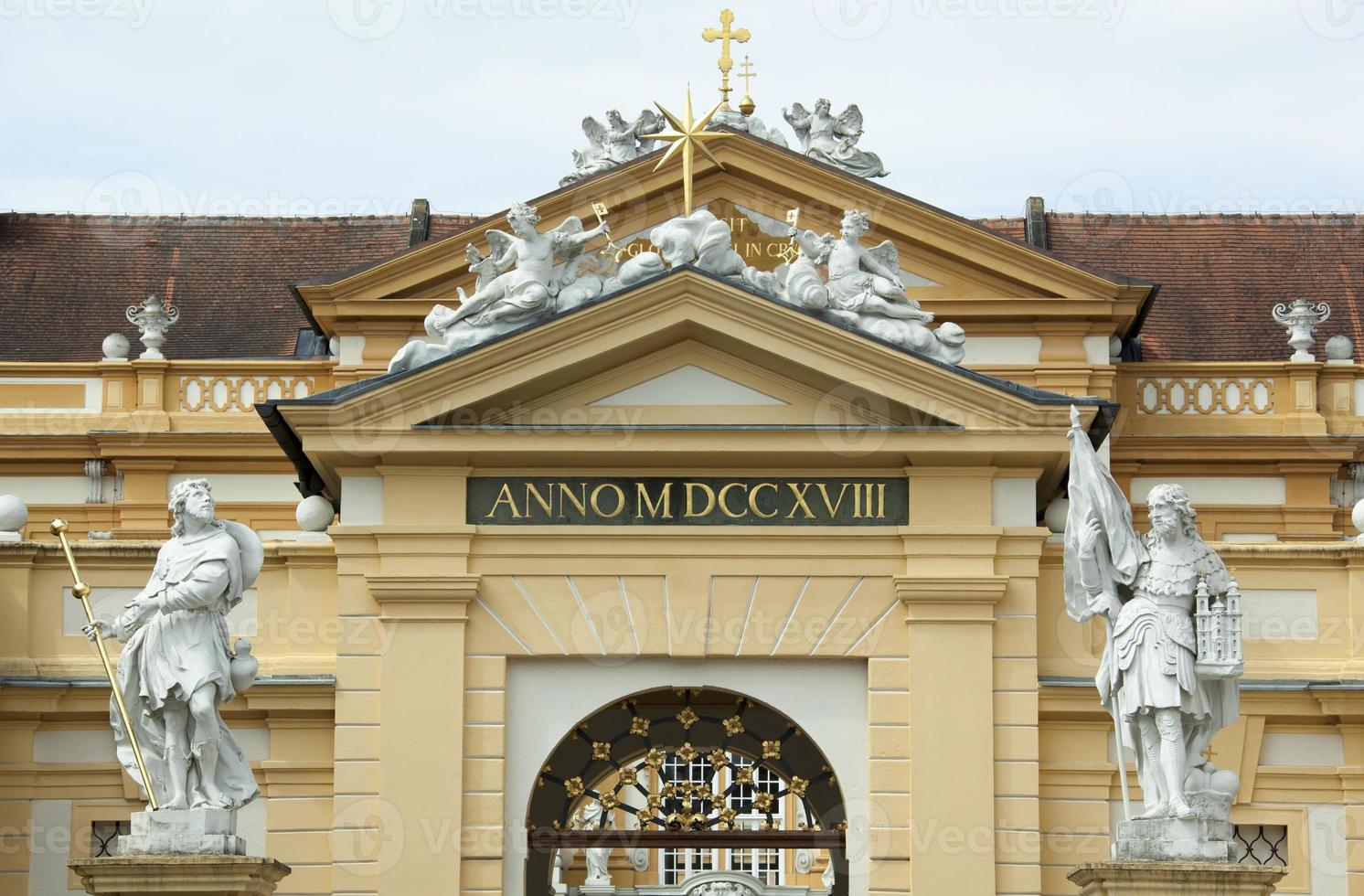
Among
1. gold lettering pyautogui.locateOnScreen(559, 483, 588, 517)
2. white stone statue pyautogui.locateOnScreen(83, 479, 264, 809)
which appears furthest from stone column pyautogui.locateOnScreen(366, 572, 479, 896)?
white stone statue pyautogui.locateOnScreen(83, 479, 264, 809)

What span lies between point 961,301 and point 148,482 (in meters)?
9.89

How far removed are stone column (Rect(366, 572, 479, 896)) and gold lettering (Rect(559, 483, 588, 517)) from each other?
0.98 m

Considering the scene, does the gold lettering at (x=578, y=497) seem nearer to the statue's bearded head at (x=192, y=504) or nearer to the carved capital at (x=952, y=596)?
the carved capital at (x=952, y=596)

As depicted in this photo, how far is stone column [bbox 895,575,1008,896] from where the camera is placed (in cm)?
2261

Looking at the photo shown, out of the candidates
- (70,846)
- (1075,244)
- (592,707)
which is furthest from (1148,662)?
(1075,244)

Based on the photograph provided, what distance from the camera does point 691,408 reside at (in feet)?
76.6

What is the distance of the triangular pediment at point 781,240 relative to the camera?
106 feet

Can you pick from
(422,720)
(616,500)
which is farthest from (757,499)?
(422,720)

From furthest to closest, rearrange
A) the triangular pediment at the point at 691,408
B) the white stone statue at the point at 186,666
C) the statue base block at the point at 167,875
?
the triangular pediment at the point at 691,408, the white stone statue at the point at 186,666, the statue base block at the point at 167,875

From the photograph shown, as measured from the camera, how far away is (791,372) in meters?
23.3

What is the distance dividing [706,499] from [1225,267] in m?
17.3

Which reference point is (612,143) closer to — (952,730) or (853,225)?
(853,225)

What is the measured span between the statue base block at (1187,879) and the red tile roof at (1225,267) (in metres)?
17.3

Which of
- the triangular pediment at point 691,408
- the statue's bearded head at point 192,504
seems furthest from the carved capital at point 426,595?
the statue's bearded head at point 192,504
